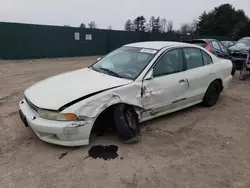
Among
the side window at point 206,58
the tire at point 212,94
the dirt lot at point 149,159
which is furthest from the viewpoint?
the tire at point 212,94

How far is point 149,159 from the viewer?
3055 mm

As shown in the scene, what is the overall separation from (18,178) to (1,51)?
1303cm

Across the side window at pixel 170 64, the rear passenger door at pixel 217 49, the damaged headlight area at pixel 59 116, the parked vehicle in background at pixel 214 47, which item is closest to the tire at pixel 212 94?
the side window at pixel 170 64

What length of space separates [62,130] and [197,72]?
281 cm

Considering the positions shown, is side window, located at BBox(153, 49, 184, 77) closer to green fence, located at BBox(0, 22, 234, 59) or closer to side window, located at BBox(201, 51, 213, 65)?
side window, located at BBox(201, 51, 213, 65)

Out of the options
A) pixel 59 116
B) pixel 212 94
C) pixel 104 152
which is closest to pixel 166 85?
pixel 104 152

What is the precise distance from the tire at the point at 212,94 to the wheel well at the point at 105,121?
7.85 ft

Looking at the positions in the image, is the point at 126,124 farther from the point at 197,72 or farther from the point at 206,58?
the point at 206,58

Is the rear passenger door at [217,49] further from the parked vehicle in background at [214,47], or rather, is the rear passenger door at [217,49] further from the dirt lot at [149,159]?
the dirt lot at [149,159]

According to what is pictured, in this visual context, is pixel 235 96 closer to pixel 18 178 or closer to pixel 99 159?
pixel 99 159

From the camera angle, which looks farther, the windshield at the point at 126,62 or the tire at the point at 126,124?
the windshield at the point at 126,62

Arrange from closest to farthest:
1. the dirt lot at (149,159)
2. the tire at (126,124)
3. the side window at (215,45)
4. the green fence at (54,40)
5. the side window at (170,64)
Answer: the dirt lot at (149,159), the tire at (126,124), the side window at (170,64), the side window at (215,45), the green fence at (54,40)

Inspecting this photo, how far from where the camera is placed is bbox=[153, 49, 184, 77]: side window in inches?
152

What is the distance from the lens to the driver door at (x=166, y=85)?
3693 millimetres
